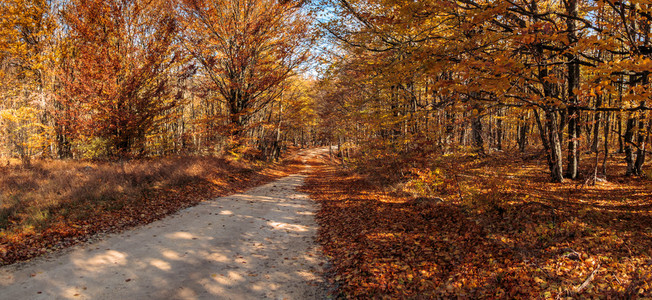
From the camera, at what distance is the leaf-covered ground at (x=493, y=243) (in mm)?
4340

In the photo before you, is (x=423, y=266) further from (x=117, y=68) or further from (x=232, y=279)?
(x=117, y=68)

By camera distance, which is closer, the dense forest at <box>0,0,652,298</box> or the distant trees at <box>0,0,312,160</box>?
the dense forest at <box>0,0,652,298</box>

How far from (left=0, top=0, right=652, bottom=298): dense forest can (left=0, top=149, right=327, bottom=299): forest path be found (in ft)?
3.29

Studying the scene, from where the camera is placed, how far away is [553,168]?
39.2 ft

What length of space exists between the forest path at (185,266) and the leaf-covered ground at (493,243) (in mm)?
933

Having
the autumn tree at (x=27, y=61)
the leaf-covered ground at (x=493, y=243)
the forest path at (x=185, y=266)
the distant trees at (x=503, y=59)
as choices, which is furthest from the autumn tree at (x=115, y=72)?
the leaf-covered ground at (x=493, y=243)

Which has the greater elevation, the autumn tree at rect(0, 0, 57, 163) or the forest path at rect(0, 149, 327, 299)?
the autumn tree at rect(0, 0, 57, 163)

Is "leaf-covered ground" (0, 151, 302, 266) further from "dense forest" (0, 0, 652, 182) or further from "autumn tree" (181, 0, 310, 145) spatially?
"autumn tree" (181, 0, 310, 145)

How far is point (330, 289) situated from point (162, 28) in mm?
17215

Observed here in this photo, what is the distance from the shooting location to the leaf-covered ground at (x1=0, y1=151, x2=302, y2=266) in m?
6.40

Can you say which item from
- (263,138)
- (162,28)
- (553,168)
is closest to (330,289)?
(553,168)

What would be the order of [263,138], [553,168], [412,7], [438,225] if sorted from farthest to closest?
1. [263,138]
2. [553,168]
3. [438,225]
4. [412,7]

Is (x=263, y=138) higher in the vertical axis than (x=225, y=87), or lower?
lower

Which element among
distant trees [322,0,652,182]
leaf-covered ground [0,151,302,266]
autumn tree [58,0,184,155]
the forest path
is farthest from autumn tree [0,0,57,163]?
distant trees [322,0,652,182]
